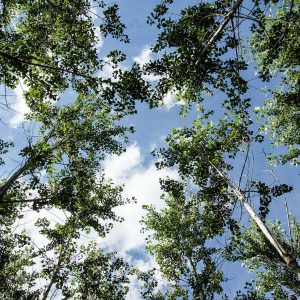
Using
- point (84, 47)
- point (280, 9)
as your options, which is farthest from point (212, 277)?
point (280, 9)

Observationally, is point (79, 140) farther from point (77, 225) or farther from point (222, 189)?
point (222, 189)

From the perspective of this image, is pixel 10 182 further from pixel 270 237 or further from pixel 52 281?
pixel 270 237

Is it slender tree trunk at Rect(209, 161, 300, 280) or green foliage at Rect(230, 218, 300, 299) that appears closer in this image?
slender tree trunk at Rect(209, 161, 300, 280)

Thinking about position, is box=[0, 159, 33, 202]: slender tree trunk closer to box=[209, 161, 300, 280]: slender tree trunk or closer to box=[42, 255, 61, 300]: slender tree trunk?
box=[42, 255, 61, 300]: slender tree trunk

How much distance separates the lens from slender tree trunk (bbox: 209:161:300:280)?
6.42m

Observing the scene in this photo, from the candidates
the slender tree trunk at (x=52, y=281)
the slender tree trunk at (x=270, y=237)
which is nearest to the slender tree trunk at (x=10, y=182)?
the slender tree trunk at (x=52, y=281)

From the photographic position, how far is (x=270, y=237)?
7.32m

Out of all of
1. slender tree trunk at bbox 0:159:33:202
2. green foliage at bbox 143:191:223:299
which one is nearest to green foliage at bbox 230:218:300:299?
green foliage at bbox 143:191:223:299

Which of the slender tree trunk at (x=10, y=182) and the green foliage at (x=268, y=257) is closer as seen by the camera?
the slender tree trunk at (x=10, y=182)

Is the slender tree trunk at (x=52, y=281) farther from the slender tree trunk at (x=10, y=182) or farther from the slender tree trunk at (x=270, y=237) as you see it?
the slender tree trunk at (x=270, y=237)

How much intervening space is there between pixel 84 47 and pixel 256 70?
7586 millimetres

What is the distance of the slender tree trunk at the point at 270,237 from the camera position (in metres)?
6.42

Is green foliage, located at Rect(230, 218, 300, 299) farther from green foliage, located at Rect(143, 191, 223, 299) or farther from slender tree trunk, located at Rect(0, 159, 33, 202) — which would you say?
slender tree trunk, located at Rect(0, 159, 33, 202)

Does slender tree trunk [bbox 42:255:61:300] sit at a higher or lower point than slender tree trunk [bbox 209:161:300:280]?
lower
